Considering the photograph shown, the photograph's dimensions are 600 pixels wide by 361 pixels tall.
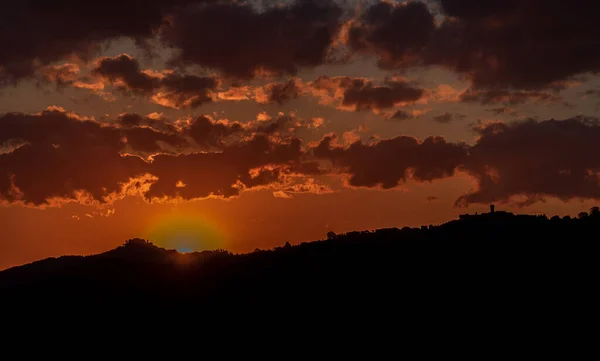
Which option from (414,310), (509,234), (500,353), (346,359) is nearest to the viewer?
(500,353)

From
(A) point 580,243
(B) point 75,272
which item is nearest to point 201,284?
(B) point 75,272

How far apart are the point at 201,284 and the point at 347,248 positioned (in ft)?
103

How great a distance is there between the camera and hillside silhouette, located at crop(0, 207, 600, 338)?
127625mm

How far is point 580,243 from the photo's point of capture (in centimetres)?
14188

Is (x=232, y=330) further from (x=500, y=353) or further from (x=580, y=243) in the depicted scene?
(x=580, y=243)

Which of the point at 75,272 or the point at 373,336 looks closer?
the point at 373,336

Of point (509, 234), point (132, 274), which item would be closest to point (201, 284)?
point (132, 274)

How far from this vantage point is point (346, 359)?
122062 millimetres

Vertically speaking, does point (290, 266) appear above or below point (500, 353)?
above

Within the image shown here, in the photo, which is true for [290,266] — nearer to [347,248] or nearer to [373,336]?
[347,248]

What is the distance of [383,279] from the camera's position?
145500mm

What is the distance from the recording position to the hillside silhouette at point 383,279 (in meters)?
128

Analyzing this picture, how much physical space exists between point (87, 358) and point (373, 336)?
48492 mm

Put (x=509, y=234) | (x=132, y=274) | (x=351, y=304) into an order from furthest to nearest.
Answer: (x=132, y=274)
(x=509, y=234)
(x=351, y=304)
